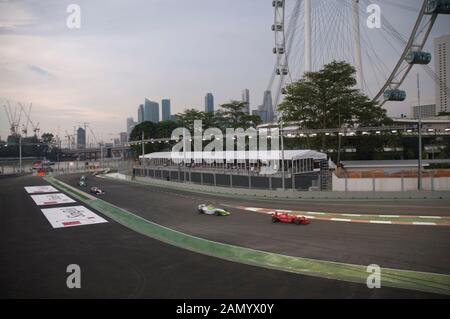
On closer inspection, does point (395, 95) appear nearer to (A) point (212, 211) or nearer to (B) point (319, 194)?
(B) point (319, 194)

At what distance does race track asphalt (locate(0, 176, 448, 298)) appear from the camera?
389 inches

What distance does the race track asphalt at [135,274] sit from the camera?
32.4 feet

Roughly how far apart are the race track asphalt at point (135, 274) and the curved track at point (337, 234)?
2101mm

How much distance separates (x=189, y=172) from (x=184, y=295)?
32.3m

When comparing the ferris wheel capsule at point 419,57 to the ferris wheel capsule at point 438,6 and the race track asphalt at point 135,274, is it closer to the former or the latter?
the ferris wheel capsule at point 438,6

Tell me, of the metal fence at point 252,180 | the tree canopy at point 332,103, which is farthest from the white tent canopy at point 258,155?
the tree canopy at point 332,103

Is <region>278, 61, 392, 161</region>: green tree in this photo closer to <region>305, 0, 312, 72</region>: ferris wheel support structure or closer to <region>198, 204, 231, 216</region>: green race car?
<region>305, 0, 312, 72</region>: ferris wheel support structure

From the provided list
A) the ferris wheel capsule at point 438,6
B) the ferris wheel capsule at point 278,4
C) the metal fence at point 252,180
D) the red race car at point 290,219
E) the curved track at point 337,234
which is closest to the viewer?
the curved track at point 337,234

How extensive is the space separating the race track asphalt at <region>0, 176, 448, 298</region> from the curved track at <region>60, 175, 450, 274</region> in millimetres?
2101

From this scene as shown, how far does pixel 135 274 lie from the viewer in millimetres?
11609

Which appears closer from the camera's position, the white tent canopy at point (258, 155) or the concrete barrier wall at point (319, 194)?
the concrete barrier wall at point (319, 194)

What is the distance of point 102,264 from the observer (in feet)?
41.9

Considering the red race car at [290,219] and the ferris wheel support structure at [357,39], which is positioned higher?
the ferris wheel support structure at [357,39]

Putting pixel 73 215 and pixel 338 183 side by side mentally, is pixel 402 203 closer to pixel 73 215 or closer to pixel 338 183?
pixel 338 183
